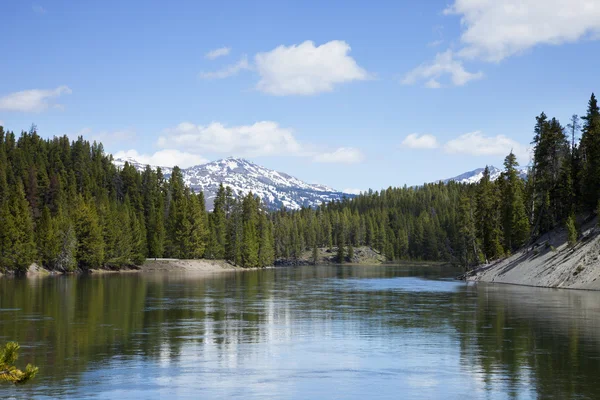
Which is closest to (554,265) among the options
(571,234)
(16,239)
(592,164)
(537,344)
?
(571,234)

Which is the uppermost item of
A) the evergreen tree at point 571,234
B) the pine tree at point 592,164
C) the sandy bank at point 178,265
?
the pine tree at point 592,164

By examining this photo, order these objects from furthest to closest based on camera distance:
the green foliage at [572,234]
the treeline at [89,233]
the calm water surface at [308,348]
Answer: the treeline at [89,233]
the green foliage at [572,234]
the calm water surface at [308,348]

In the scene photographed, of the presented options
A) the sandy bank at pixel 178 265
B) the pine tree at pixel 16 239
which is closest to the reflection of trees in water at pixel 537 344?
the pine tree at pixel 16 239

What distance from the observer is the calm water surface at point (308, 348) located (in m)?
26.2

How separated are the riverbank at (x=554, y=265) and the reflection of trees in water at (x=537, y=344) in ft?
60.6

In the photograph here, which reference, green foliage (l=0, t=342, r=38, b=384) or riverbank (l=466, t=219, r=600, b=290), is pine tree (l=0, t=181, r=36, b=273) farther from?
green foliage (l=0, t=342, r=38, b=384)

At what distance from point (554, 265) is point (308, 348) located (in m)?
63.3

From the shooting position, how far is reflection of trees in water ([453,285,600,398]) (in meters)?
27.1

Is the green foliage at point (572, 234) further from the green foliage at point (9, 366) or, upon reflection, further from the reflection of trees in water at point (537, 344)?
the green foliage at point (9, 366)

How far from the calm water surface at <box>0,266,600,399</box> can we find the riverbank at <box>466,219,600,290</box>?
16.2m

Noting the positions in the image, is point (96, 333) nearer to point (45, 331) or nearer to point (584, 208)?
point (45, 331)

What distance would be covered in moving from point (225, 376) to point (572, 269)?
222ft

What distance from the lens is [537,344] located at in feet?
122

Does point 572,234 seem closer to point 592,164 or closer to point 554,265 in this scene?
point 554,265
